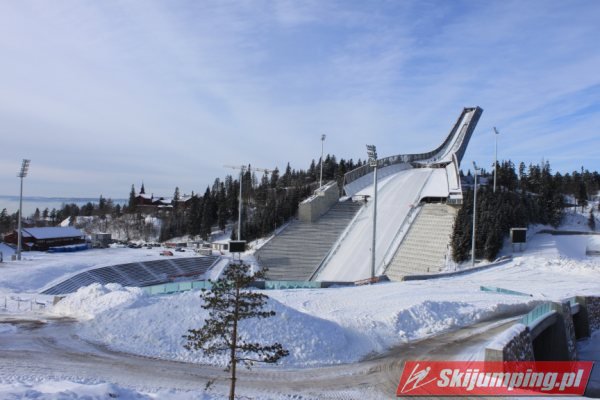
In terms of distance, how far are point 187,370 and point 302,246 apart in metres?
32.5

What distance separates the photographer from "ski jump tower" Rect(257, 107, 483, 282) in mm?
39625

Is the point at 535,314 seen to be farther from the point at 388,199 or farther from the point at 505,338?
the point at 388,199

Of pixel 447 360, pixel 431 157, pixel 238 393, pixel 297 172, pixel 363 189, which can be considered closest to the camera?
pixel 238 393

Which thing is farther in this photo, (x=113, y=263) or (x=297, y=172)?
(x=297, y=172)

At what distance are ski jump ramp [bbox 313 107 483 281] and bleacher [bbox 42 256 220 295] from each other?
38.5 ft

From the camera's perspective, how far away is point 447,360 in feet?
47.1

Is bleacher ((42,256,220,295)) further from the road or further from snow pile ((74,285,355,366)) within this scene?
the road

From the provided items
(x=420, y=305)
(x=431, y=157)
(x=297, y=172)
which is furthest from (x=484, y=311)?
(x=297, y=172)

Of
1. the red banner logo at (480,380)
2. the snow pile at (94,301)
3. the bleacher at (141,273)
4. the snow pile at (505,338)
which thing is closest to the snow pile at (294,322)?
the snow pile at (94,301)

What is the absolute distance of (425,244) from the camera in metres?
41.2

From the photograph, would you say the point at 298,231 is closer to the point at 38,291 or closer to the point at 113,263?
the point at 113,263

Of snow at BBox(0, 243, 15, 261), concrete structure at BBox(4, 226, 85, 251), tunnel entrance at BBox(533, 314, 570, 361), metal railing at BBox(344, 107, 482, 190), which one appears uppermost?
metal railing at BBox(344, 107, 482, 190)

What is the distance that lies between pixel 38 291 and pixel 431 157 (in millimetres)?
60110

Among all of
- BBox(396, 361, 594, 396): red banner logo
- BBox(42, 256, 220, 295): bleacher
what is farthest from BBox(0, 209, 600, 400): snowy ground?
BBox(42, 256, 220, 295): bleacher
